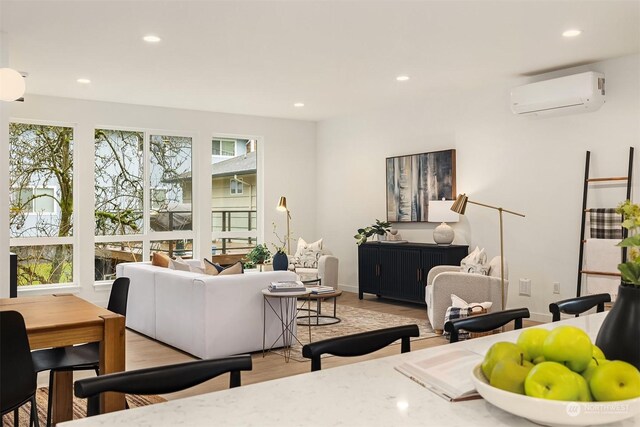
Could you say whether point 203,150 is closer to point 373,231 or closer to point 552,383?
point 373,231

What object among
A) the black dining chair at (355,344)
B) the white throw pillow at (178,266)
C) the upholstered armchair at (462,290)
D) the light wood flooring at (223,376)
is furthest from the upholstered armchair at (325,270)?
the black dining chair at (355,344)

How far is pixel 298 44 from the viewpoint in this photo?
4926 millimetres

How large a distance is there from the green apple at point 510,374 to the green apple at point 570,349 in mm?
49

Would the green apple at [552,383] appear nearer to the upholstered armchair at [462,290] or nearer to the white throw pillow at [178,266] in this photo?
the upholstered armchair at [462,290]

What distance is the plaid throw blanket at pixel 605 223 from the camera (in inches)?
212

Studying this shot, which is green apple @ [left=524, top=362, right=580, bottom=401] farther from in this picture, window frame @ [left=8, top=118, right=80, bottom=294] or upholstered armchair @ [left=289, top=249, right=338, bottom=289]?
window frame @ [left=8, top=118, right=80, bottom=294]

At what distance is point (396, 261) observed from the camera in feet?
24.1

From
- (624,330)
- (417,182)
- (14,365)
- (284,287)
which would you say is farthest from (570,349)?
(417,182)

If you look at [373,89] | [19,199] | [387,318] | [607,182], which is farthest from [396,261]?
[19,199]

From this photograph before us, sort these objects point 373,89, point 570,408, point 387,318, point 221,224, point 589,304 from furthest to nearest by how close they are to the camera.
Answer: point 221,224
point 373,89
point 387,318
point 589,304
point 570,408

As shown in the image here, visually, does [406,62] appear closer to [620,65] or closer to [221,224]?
[620,65]

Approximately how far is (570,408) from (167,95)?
686 centimetres

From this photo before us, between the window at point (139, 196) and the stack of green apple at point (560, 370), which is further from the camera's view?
the window at point (139, 196)

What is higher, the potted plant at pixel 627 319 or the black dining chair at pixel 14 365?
the potted plant at pixel 627 319
